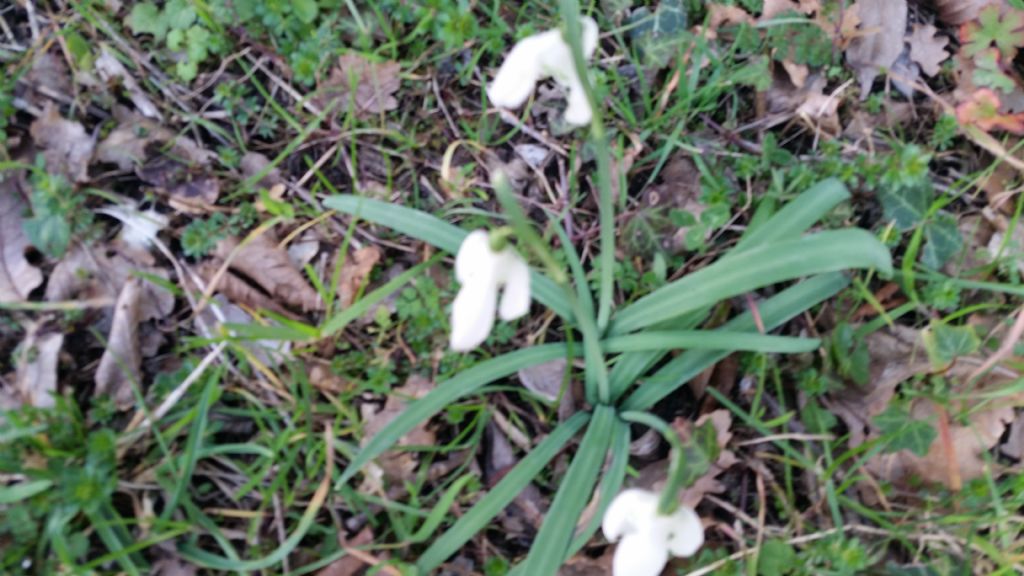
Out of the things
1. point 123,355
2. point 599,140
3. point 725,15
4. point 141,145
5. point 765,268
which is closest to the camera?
point 599,140

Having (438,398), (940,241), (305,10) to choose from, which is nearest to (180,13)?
(305,10)

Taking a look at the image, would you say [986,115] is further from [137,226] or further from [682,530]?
[137,226]

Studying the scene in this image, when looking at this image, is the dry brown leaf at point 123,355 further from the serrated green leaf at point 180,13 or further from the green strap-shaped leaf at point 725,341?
the green strap-shaped leaf at point 725,341

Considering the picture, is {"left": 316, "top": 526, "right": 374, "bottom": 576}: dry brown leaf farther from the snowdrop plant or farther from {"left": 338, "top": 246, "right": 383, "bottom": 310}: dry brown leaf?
{"left": 338, "top": 246, "right": 383, "bottom": 310}: dry brown leaf

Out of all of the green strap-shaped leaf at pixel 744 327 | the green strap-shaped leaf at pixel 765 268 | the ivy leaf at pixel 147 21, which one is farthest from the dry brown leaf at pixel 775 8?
the ivy leaf at pixel 147 21

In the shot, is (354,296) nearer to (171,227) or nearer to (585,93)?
(171,227)

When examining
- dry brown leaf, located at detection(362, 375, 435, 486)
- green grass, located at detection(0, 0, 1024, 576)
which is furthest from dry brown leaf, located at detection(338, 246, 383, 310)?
dry brown leaf, located at detection(362, 375, 435, 486)

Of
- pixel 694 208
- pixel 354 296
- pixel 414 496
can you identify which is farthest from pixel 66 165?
pixel 694 208
